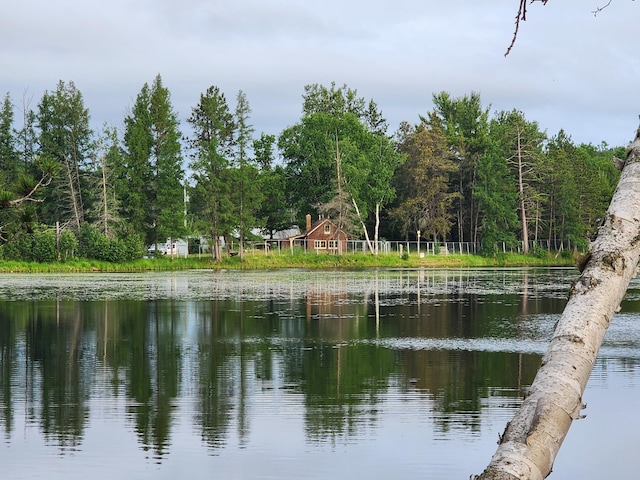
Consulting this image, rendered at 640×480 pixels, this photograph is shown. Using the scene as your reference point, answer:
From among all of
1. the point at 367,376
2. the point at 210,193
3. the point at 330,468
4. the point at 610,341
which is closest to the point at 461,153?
the point at 210,193

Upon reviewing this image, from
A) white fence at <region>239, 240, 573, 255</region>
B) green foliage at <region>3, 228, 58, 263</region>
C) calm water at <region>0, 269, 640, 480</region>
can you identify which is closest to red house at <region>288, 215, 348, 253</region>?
white fence at <region>239, 240, 573, 255</region>

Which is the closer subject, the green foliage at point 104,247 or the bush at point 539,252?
the green foliage at point 104,247

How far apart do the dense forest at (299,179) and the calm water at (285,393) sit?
5319cm

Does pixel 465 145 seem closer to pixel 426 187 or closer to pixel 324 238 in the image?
pixel 426 187

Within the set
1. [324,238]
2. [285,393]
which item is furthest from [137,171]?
[285,393]

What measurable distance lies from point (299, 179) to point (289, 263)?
15821 mm

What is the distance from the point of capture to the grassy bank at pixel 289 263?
7644 centimetres

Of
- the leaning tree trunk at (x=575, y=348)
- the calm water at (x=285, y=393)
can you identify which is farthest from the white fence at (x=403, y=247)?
the leaning tree trunk at (x=575, y=348)

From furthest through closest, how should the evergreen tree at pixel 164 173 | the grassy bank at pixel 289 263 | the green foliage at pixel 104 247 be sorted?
the evergreen tree at pixel 164 173 < the green foliage at pixel 104 247 < the grassy bank at pixel 289 263

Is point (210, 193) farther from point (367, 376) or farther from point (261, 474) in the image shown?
point (261, 474)

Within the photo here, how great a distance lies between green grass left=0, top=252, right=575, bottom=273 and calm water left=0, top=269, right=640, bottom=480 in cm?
4344

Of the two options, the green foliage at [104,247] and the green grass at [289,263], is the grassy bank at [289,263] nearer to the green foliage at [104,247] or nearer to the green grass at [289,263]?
the green grass at [289,263]

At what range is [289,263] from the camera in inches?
3329

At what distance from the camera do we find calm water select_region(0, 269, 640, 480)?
12.2 m
